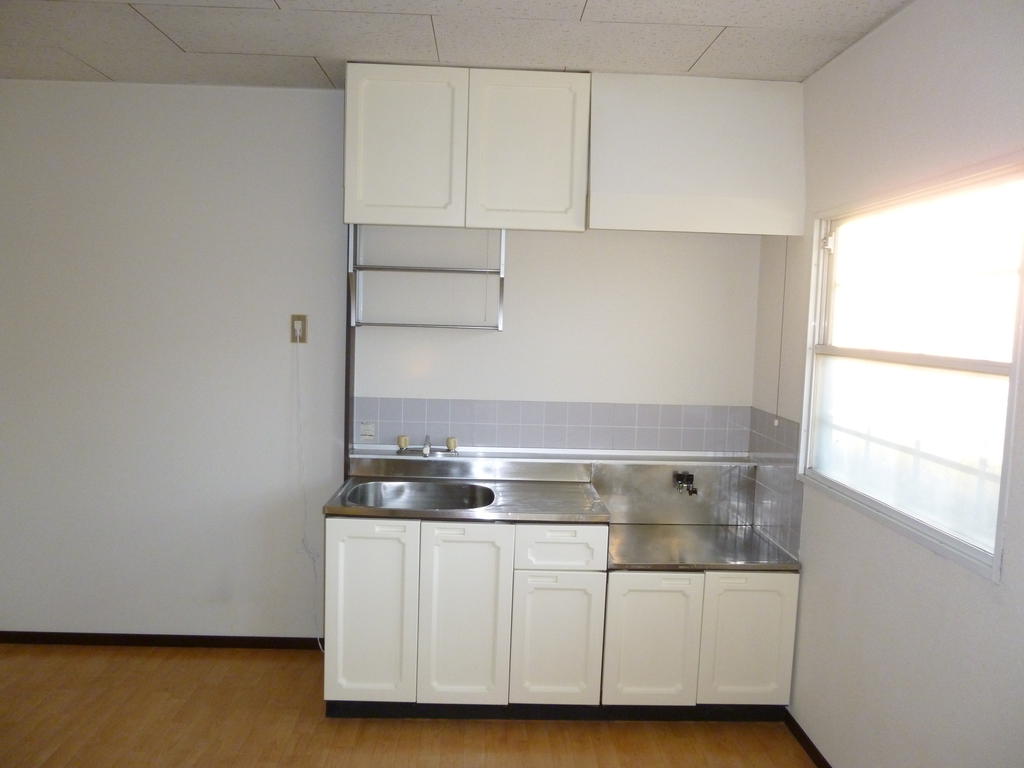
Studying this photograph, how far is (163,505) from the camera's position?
3.07m

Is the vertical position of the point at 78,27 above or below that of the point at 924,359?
above

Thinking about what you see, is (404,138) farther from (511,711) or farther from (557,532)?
(511,711)

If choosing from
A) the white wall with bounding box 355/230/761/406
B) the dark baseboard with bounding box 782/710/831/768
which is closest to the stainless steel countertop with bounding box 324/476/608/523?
the white wall with bounding box 355/230/761/406

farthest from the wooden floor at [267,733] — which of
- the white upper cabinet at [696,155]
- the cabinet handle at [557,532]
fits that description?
the white upper cabinet at [696,155]

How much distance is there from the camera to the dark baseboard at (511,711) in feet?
8.50

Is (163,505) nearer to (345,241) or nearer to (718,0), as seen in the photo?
(345,241)

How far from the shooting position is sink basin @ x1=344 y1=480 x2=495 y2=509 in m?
2.89

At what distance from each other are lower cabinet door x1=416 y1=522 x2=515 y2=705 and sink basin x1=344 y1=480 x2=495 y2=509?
1.24 ft

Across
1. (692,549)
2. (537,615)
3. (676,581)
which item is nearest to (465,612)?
(537,615)

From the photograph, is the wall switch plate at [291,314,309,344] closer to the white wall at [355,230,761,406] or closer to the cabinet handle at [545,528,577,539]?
the white wall at [355,230,761,406]

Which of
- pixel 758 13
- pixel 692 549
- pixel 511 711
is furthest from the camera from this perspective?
pixel 692 549

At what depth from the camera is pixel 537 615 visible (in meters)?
2.53

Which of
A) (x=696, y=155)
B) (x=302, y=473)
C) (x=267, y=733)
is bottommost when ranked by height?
(x=267, y=733)

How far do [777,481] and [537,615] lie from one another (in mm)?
1096
